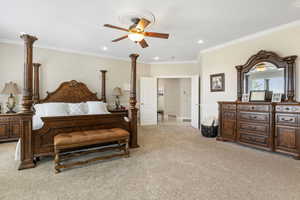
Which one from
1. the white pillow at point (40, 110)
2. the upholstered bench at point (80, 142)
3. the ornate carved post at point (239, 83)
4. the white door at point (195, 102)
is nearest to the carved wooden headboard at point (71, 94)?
the white pillow at point (40, 110)

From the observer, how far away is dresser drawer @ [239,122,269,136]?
3242mm

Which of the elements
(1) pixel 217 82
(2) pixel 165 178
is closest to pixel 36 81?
(2) pixel 165 178

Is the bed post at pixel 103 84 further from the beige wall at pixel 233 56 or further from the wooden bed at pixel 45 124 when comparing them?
the beige wall at pixel 233 56

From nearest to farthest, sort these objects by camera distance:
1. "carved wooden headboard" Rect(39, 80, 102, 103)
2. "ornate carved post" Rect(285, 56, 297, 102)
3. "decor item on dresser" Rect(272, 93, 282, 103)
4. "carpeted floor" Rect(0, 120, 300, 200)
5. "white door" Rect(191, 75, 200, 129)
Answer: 1. "carpeted floor" Rect(0, 120, 300, 200)
2. "ornate carved post" Rect(285, 56, 297, 102)
3. "decor item on dresser" Rect(272, 93, 282, 103)
4. "carved wooden headboard" Rect(39, 80, 102, 103)
5. "white door" Rect(191, 75, 200, 129)

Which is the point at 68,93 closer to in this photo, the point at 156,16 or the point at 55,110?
the point at 55,110

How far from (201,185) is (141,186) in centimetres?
80

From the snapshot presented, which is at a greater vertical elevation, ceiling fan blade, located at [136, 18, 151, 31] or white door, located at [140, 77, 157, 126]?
ceiling fan blade, located at [136, 18, 151, 31]

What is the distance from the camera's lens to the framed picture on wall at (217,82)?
450cm

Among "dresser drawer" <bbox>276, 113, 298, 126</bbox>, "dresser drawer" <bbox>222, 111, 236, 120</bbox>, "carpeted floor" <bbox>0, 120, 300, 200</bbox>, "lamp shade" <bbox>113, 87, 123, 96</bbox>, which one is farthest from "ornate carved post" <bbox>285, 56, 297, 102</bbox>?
"lamp shade" <bbox>113, 87, 123, 96</bbox>

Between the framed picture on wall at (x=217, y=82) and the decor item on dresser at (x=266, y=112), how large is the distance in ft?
1.76

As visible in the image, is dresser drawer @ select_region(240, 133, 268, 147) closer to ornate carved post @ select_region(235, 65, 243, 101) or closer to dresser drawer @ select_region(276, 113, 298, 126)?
dresser drawer @ select_region(276, 113, 298, 126)

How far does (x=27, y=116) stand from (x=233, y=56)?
488 centimetres

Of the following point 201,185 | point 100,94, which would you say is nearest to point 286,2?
point 201,185

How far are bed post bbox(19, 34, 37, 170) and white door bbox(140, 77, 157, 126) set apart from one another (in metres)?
4.11
